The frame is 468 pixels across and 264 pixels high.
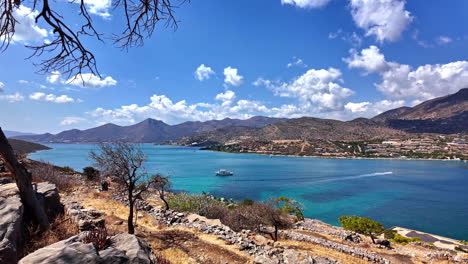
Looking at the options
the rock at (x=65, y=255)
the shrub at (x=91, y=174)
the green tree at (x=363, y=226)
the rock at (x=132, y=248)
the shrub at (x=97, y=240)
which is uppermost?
the rock at (x=65, y=255)

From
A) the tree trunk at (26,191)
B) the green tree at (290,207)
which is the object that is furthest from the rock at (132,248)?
the green tree at (290,207)

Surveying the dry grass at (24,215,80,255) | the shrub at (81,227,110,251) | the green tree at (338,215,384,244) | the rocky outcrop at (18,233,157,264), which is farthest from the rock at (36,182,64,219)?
the green tree at (338,215,384,244)

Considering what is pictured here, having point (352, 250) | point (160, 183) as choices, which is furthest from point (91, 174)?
point (352, 250)

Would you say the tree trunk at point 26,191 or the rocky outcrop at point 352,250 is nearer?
the tree trunk at point 26,191

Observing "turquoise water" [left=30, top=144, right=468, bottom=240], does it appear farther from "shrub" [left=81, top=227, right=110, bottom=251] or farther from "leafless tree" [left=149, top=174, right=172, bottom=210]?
"shrub" [left=81, top=227, right=110, bottom=251]

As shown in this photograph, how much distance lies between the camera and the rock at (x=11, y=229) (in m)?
3.94

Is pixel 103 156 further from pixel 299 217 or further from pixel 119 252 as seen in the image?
pixel 299 217

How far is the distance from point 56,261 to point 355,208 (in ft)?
184

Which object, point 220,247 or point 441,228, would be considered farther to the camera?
point 441,228

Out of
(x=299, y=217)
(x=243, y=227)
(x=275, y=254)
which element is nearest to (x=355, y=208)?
(x=299, y=217)

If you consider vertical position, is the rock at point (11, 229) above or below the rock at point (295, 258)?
above

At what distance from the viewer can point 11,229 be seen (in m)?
4.60

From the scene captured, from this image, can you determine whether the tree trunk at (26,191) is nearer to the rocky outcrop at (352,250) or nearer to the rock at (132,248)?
the rock at (132,248)

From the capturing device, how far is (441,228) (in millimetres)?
38156
